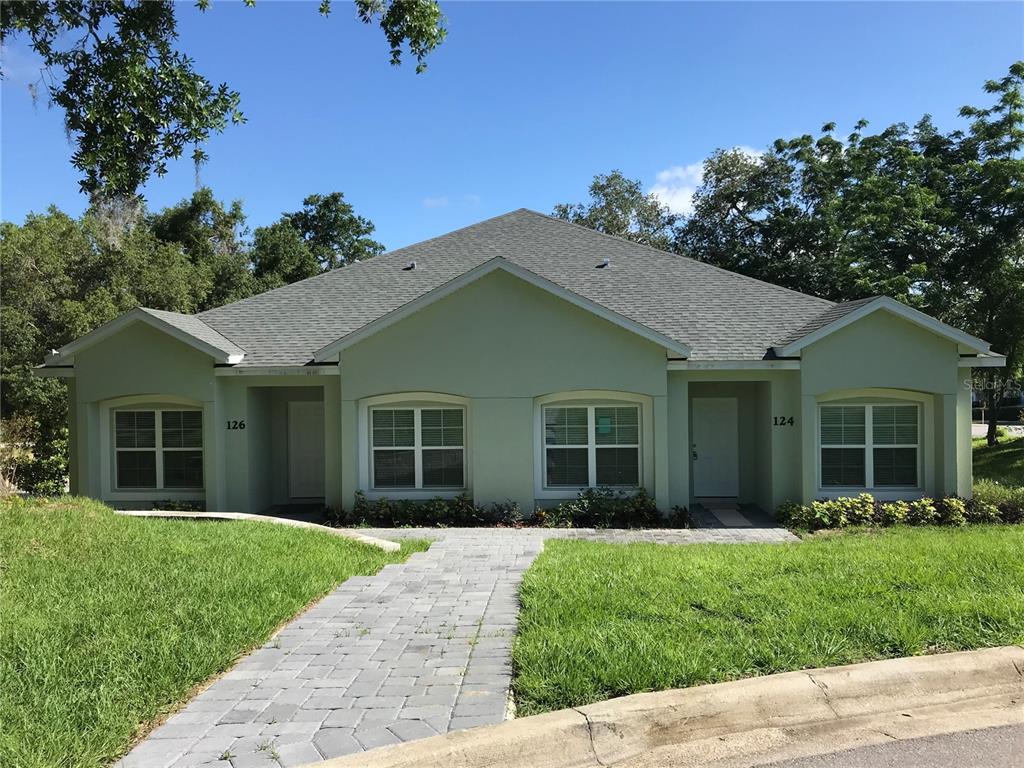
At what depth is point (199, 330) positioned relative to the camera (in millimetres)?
14547

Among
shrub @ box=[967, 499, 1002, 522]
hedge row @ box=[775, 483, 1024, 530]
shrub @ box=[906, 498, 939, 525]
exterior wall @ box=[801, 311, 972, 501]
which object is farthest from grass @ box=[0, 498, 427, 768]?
shrub @ box=[967, 499, 1002, 522]

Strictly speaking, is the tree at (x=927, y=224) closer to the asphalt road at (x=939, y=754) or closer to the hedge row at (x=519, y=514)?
the hedge row at (x=519, y=514)

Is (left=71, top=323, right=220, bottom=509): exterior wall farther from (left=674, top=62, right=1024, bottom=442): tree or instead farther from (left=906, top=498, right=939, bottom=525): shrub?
(left=674, top=62, right=1024, bottom=442): tree

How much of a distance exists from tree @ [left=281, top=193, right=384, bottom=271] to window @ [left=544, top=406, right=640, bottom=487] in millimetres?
31011

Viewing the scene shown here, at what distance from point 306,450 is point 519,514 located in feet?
18.2

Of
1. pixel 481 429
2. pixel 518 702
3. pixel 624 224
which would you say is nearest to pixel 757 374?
pixel 481 429

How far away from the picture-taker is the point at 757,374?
1415 centimetres

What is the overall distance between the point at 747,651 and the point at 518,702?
1855 millimetres

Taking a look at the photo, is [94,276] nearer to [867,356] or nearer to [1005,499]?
[867,356]

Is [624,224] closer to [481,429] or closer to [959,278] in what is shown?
[959,278]

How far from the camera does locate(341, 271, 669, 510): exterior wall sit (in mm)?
13445

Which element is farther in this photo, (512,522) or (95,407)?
(95,407)

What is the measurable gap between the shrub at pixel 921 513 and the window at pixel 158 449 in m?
13.7

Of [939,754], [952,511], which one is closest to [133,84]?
[939,754]
